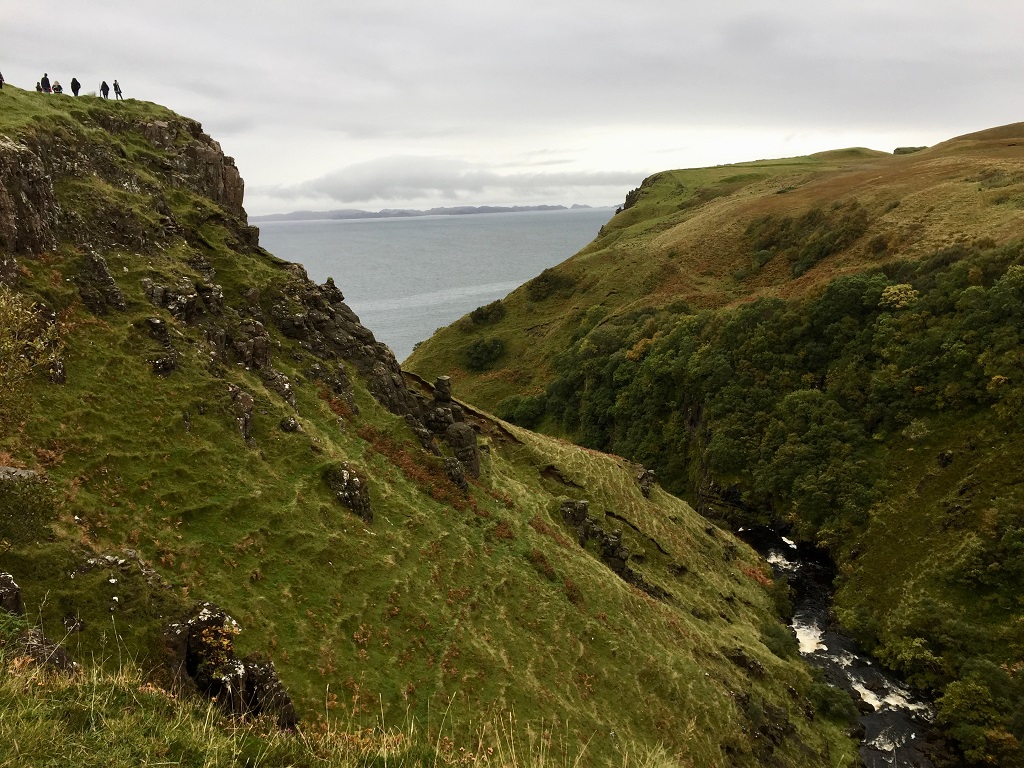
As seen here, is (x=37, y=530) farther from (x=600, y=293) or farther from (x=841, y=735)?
(x=600, y=293)

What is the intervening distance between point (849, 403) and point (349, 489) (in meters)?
60.6

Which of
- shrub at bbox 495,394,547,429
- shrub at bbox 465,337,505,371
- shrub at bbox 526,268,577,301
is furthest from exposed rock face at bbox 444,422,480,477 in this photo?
shrub at bbox 526,268,577,301

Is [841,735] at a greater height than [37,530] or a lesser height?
lesser

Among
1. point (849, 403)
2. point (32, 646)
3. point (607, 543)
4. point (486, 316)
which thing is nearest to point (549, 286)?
point (486, 316)

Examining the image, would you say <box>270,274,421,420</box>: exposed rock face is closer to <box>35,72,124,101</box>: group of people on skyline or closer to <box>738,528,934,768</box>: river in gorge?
<box>35,72,124,101</box>: group of people on skyline

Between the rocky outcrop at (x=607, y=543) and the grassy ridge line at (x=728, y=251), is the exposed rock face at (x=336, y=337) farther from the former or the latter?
the grassy ridge line at (x=728, y=251)

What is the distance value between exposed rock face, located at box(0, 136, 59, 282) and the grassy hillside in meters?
60.6

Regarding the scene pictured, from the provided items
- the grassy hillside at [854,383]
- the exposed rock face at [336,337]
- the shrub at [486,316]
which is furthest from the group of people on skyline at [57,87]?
the shrub at [486,316]

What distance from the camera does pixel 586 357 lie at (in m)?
103

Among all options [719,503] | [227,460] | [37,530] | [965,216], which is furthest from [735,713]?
[965,216]

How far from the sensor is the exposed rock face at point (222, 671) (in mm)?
17156

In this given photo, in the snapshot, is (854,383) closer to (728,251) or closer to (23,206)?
(728,251)

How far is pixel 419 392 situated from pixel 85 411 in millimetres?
25734

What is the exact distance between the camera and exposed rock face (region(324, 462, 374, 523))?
29.2m
